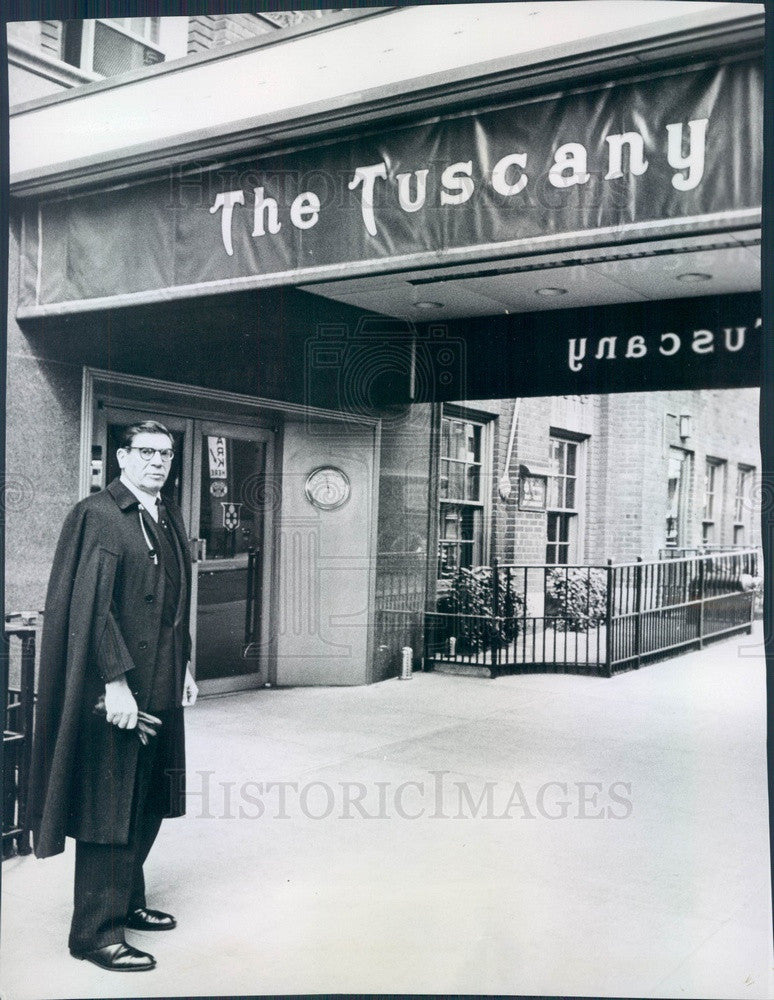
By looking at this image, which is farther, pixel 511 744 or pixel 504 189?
pixel 511 744

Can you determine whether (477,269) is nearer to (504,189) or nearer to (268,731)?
(504,189)

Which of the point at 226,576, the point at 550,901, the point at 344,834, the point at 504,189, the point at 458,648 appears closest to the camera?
the point at 504,189

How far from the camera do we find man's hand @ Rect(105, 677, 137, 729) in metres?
3.56

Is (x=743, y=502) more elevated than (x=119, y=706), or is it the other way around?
(x=743, y=502)

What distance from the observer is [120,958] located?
3.46m

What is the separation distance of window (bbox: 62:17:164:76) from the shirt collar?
180 cm

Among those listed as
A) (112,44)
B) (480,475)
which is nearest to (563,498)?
(480,475)

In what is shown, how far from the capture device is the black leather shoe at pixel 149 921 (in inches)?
144

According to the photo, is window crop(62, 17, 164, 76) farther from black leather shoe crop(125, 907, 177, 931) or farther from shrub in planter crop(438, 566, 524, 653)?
black leather shoe crop(125, 907, 177, 931)

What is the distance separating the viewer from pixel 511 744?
15.4ft

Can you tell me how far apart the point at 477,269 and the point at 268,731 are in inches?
102

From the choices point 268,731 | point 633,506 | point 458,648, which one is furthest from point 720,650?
point 268,731

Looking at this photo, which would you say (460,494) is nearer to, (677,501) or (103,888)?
(677,501)

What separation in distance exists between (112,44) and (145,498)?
6.41 ft
